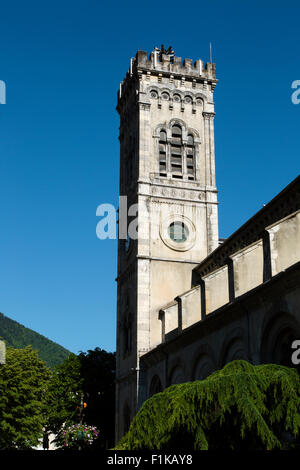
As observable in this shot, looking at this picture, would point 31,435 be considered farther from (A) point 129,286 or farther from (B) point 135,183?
(B) point 135,183

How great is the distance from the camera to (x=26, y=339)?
177 m

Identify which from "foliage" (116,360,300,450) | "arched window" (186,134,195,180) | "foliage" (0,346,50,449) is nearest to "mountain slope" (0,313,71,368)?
"foliage" (0,346,50,449)

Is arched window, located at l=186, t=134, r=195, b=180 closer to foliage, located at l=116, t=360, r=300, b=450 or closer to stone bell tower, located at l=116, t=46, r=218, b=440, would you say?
stone bell tower, located at l=116, t=46, r=218, b=440

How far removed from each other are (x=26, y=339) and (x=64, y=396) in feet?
425

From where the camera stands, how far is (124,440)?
17469mm

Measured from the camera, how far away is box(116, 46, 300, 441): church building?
25.9 meters

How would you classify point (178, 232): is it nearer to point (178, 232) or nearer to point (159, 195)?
point (178, 232)

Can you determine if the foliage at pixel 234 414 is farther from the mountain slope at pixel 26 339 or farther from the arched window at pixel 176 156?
the mountain slope at pixel 26 339

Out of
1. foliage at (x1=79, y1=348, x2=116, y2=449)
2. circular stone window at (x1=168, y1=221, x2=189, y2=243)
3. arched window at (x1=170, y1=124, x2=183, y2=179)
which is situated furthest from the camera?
foliage at (x1=79, y1=348, x2=116, y2=449)

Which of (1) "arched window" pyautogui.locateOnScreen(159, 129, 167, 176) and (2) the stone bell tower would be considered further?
(1) "arched window" pyautogui.locateOnScreen(159, 129, 167, 176)

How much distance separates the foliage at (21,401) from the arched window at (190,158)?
2098 cm

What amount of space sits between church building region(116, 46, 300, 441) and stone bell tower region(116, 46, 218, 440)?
70 millimetres
